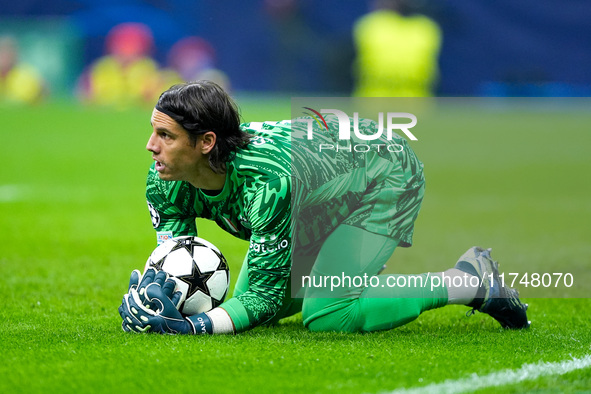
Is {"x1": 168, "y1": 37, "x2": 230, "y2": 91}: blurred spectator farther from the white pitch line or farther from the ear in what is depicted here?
the white pitch line

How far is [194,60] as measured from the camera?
22.6m

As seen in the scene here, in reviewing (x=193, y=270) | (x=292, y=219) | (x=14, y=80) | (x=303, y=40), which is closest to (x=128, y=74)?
(x=14, y=80)

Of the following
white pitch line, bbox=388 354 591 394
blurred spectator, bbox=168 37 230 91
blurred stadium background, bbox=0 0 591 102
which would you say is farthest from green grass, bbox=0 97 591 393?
blurred spectator, bbox=168 37 230 91

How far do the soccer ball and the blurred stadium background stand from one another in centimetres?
1601

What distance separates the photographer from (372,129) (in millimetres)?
4480

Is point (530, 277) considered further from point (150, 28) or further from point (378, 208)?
point (150, 28)

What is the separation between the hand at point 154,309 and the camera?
384cm

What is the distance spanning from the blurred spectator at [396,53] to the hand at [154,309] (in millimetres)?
13701

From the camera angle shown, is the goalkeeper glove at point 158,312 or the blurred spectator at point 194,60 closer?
the goalkeeper glove at point 158,312

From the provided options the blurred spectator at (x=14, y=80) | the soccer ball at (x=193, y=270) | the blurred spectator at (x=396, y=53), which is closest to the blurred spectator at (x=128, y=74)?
the blurred spectator at (x=14, y=80)

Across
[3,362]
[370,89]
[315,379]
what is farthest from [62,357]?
[370,89]

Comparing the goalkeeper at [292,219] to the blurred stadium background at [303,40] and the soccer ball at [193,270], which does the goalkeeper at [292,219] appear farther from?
the blurred stadium background at [303,40]

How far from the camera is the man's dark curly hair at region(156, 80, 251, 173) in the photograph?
390cm

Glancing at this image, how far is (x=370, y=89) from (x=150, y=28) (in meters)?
8.13
